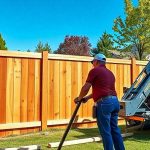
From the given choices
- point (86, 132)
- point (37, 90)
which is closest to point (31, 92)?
point (37, 90)

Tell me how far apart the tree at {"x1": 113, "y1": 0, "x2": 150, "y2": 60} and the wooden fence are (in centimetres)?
1949

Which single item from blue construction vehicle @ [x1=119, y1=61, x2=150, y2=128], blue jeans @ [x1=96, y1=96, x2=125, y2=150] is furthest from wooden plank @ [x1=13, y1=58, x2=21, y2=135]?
blue jeans @ [x1=96, y1=96, x2=125, y2=150]

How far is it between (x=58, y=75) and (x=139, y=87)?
7.23ft

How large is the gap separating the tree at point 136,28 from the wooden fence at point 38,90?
19.5 metres

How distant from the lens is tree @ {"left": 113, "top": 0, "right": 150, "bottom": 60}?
94.1ft

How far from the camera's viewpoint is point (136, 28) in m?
29.3

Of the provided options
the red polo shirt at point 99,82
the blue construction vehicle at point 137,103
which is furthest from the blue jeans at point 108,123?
the blue construction vehicle at point 137,103

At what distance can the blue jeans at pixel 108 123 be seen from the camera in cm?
574

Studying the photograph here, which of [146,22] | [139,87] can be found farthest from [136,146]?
[146,22]

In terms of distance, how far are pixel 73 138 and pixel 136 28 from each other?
22.0 meters

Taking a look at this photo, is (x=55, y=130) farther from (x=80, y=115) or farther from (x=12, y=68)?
(x=12, y=68)

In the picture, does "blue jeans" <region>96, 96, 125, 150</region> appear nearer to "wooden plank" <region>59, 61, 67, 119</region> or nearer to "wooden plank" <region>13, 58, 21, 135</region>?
"wooden plank" <region>13, 58, 21, 135</region>

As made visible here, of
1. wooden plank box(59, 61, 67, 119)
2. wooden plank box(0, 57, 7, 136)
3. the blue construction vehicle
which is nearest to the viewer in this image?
the blue construction vehicle

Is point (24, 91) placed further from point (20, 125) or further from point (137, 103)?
point (137, 103)
